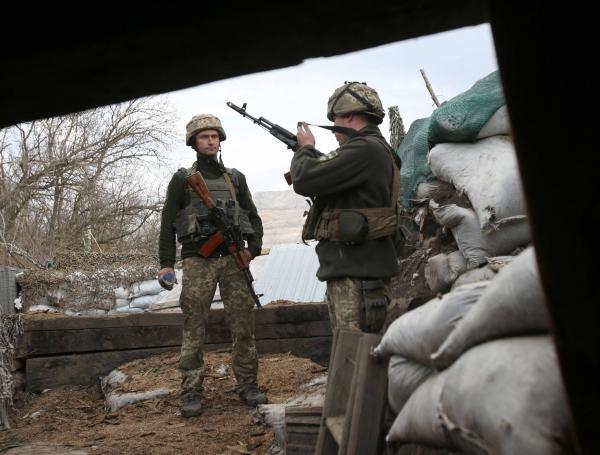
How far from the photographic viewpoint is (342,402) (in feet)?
8.55

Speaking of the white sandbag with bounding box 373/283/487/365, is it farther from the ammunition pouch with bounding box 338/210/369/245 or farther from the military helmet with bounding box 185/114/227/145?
the military helmet with bounding box 185/114/227/145

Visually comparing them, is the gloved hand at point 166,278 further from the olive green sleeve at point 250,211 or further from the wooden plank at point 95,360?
Answer: the wooden plank at point 95,360

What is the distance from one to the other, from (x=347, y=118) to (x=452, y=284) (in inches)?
45.3

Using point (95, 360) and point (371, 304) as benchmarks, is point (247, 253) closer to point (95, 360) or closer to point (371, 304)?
point (371, 304)

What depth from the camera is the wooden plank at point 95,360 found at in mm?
5863

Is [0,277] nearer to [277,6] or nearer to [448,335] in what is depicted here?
[448,335]

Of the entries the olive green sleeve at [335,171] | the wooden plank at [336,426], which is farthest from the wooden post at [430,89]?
the wooden plank at [336,426]

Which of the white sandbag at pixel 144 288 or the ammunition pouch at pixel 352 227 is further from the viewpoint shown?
the white sandbag at pixel 144 288

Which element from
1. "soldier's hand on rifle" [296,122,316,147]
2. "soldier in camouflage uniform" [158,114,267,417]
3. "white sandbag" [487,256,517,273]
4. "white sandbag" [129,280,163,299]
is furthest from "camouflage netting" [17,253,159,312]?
"white sandbag" [487,256,517,273]

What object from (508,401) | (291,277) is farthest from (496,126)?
(291,277)

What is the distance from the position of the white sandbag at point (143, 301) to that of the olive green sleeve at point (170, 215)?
14.6 ft

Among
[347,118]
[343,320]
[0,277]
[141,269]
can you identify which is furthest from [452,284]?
[141,269]

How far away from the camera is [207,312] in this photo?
15.2 ft

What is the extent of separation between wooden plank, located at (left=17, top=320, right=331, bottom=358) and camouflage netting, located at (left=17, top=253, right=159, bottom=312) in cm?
216
